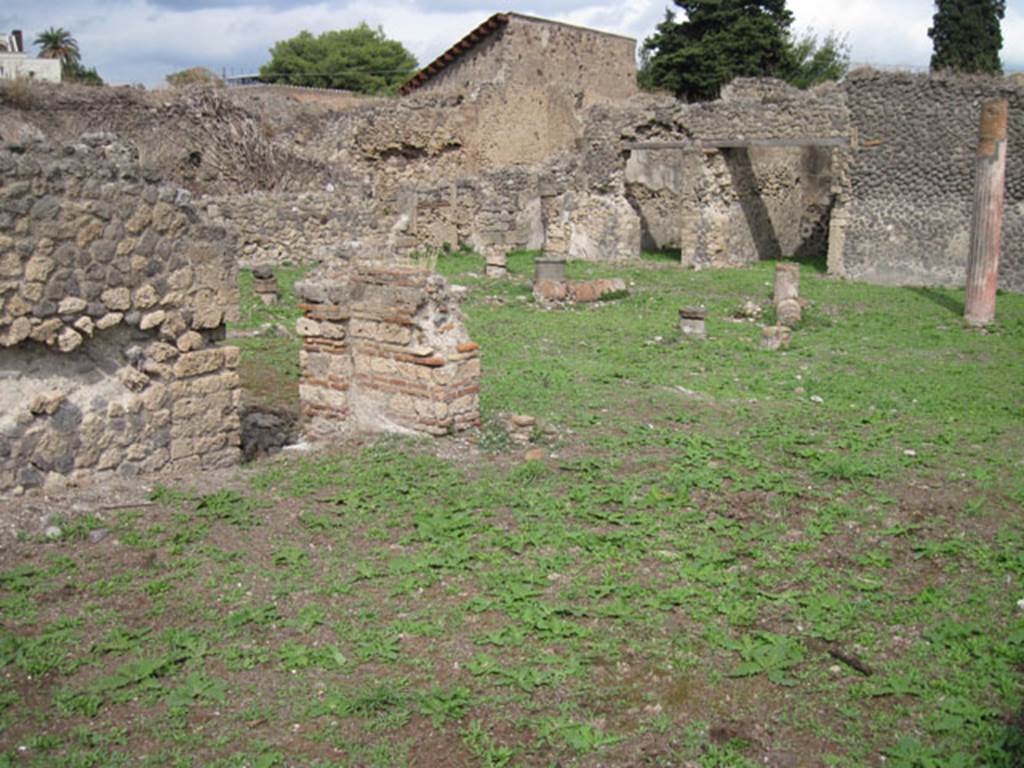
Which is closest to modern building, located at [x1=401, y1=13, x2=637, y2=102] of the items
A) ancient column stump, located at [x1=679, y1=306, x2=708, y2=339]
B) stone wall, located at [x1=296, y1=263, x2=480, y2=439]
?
ancient column stump, located at [x1=679, y1=306, x2=708, y2=339]

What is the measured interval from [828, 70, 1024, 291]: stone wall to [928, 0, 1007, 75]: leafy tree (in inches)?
542

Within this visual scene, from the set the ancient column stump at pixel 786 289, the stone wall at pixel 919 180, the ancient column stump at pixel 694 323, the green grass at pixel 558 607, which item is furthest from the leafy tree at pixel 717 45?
the green grass at pixel 558 607

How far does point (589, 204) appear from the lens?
2162 centimetres

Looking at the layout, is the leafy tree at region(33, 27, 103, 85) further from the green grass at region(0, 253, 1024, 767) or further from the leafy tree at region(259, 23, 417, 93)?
the green grass at region(0, 253, 1024, 767)

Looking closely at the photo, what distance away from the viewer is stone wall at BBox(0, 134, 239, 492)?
5293 mm

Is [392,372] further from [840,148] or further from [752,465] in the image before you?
[840,148]

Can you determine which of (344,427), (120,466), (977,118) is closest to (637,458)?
(344,427)

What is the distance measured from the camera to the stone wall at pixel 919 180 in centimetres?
1744

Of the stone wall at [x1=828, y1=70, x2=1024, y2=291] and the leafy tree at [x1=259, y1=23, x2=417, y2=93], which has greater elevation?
the leafy tree at [x1=259, y1=23, x2=417, y2=93]

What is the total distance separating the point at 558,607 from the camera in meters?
4.47

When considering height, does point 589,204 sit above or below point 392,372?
above

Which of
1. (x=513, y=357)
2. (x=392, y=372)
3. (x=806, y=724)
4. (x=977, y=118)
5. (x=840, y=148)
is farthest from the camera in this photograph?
(x=840, y=148)

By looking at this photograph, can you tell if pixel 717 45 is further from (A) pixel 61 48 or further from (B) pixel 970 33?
(A) pixel 61 48

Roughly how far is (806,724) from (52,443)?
4.36 metres
